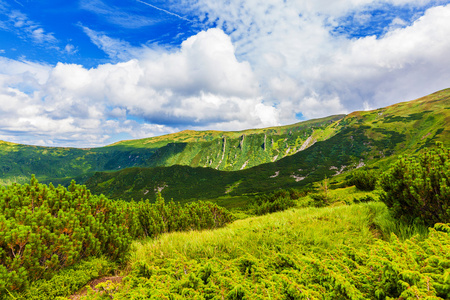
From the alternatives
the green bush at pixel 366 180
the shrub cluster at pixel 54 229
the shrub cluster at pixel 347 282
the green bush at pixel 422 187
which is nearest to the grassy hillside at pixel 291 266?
the shrub cluster at pixel 347 282

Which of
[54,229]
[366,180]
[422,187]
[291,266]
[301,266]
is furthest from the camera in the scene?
[366,180]

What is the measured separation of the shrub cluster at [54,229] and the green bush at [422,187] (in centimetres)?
934

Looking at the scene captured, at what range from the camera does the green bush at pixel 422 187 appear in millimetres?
5922

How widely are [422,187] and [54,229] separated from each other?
10846mm

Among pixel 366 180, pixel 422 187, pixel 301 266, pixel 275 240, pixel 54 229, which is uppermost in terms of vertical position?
pixel 422 187

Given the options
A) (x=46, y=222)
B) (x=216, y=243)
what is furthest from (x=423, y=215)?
(x=46, y=222)

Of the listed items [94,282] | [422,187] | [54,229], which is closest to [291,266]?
[422,187]

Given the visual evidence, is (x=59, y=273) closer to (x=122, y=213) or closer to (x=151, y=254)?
(x=151, y=254)

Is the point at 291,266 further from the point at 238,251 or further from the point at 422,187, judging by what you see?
the point at 422,187

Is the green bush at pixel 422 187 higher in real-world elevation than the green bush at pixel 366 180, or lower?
higher

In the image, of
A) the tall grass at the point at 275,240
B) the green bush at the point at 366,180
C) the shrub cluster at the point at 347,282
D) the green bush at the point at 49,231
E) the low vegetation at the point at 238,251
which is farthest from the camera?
the green bush at the point at 366,180

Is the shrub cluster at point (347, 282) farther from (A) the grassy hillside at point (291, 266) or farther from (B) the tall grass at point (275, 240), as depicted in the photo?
(B) the tall grass at point (275, 240)

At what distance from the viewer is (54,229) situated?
5.90m

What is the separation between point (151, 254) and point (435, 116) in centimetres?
27874
